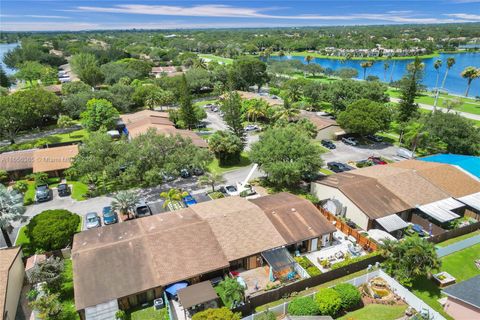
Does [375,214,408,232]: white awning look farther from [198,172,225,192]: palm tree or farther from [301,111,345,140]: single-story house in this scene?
[301,111,345,140]: single-story house

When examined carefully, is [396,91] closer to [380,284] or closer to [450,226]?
[450,226]

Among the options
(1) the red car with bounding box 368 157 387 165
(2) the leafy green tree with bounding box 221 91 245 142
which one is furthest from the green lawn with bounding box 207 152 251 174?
(1) the red car with bounding box 368 157 387 165

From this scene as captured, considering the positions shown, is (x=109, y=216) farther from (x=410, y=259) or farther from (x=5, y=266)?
(x=410, y=259)

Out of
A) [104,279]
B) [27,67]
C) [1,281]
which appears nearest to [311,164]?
[104,279]

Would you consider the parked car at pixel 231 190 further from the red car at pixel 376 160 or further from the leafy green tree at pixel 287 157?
the red car at pixel 376 160

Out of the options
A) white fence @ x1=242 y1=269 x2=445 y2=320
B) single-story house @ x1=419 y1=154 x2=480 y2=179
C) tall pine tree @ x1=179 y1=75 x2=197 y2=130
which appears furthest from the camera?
tall pine tree @ x1=179 y1=75 x2=197 y2=130

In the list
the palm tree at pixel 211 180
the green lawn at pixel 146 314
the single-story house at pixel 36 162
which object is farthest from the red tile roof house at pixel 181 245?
the single-story house at pixel 36 162

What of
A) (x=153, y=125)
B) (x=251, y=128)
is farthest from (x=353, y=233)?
(x=153, y=125)
